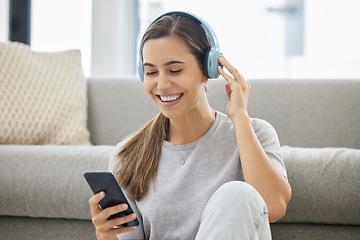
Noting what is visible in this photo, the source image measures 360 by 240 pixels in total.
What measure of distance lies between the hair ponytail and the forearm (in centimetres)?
28

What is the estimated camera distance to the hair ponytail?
4.02 feet

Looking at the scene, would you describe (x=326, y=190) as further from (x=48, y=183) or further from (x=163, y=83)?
(x=48, y=183)

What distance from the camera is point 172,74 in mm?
1166

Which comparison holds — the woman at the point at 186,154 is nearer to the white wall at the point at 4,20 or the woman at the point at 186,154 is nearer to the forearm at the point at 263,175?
the forearm at the point at 263,175

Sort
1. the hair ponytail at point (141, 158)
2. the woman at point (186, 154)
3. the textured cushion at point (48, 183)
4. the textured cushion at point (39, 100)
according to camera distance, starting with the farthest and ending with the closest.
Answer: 1. the textured cushion at point (39, 100)
2. the textured cushion at point (48, 183)
3. the hair ponytail at point (141, 158)
4. the woman at point (186, 154)

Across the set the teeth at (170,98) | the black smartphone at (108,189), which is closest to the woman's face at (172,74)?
the teeth at (170,98)

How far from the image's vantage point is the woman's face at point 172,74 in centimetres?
115

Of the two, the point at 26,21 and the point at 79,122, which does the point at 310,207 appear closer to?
the point at 79,122

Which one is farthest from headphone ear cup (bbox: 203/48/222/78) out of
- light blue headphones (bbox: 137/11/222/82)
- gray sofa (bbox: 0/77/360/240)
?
gray sofa (bbox: 0/77/360/240)

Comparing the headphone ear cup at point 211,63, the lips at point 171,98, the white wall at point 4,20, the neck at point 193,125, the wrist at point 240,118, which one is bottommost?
the neck at point 193,125

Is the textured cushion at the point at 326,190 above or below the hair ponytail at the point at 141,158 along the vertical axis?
below

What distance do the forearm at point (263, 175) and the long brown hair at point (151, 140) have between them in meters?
0.27

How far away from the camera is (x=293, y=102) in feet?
6.50

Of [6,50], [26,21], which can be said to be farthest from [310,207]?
[26,21]
